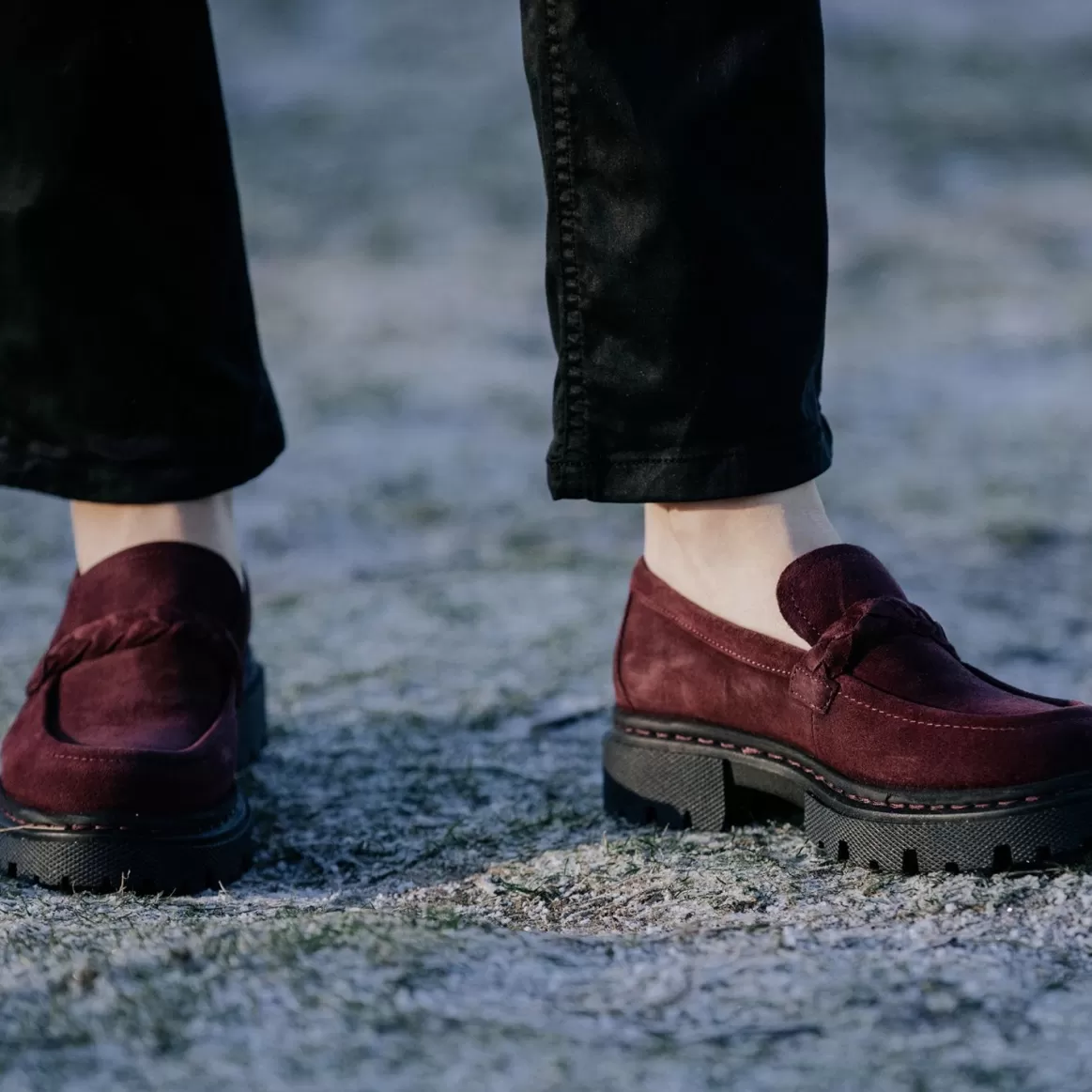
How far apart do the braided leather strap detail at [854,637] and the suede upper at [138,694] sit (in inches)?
20.8

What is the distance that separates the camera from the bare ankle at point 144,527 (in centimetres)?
150

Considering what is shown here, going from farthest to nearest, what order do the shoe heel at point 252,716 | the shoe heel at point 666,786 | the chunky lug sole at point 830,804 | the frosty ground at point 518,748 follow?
1. the shoe heel at point 252,716
2. the shoe heel at point 666,786
3. the chunky lug sole at point 830,804
4. the frosty ground at point 518,748

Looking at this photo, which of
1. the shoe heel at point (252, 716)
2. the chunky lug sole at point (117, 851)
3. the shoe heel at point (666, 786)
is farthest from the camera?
the shoe heel at point (252, 716)

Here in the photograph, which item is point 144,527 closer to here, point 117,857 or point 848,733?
point 117,857

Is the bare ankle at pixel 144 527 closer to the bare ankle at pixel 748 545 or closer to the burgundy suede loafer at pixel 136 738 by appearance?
the burgundy suede loafer at pixel 136 738

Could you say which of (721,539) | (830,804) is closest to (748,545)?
(721,539)

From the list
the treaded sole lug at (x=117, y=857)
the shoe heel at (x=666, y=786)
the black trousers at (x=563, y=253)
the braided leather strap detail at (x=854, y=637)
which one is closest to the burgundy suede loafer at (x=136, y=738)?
the treaded sole lug at (x=117, y=857)

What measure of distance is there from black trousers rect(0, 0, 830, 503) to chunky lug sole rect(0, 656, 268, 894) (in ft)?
1.06

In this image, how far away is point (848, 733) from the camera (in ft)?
4.19

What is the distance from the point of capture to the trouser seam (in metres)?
1.23

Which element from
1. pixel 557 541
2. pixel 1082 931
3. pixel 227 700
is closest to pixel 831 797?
pixel 1082 931

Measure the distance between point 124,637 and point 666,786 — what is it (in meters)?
0.53

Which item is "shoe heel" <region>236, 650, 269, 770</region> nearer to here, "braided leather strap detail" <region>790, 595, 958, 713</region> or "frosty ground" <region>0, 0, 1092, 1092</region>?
"frosty ground" <region>0, 0, 1092, 1092</region>

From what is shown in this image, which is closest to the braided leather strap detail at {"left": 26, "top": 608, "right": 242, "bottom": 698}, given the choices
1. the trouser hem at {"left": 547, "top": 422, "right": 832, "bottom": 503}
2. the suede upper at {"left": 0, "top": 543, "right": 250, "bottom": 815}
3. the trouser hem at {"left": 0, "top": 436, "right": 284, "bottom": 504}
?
the suede upper at {"left": 0, "top": 543, "right": 250, "bottom": 815}
